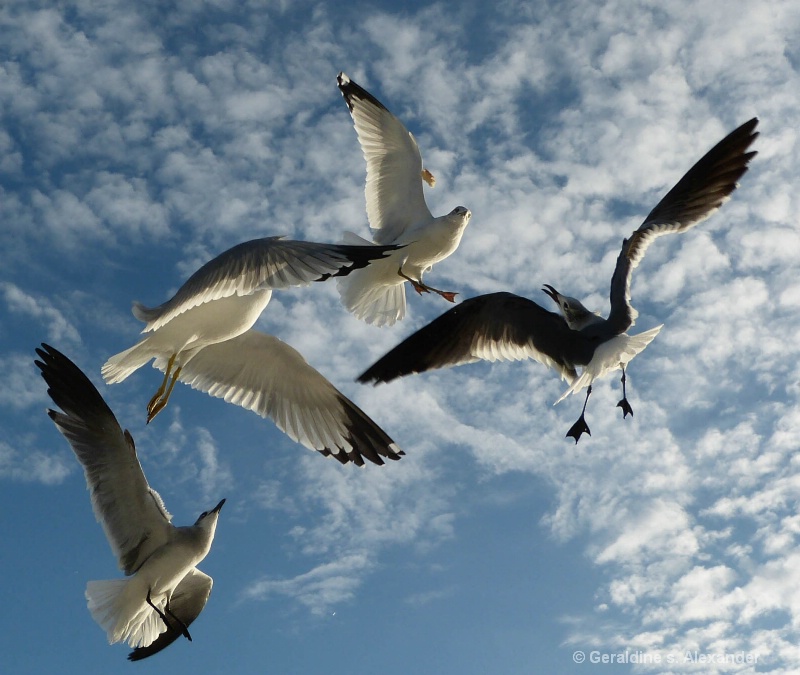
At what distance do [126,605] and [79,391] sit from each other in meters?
1.15

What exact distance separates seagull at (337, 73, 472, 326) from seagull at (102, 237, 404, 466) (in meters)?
0.77

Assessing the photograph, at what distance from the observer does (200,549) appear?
190 inches

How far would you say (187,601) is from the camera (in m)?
5.18

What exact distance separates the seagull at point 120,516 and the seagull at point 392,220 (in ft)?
6.05

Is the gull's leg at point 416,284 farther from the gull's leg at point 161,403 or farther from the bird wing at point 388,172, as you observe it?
the gull's leg at point 161,403

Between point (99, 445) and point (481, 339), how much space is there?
7.35 feet

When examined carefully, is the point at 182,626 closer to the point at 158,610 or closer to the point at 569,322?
the point at 158,610

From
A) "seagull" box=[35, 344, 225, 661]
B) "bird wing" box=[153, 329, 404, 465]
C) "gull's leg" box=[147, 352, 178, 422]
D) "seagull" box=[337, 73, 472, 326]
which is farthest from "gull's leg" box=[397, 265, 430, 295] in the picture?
"seagull" box=[35, 344, 225, 661]

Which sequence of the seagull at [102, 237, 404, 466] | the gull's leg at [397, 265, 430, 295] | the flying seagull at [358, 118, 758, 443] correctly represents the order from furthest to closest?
the gull's leg at [397, 265, 430, 295] → the flying seagull at [358, 118, 758, 443] → the seagull at [102, 237, 404, 466]

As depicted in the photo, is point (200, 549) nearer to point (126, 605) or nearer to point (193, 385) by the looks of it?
point (126, 605)

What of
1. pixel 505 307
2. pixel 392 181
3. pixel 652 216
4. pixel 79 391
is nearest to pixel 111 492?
pixel 79 391

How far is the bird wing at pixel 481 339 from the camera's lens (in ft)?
17.1

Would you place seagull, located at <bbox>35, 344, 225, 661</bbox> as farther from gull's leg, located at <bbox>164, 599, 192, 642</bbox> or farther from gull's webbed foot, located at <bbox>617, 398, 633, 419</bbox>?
gull's webbed foot, located at <bbox>617, 398, 633, 419</bbox>

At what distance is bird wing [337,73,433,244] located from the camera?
20.7 feet
